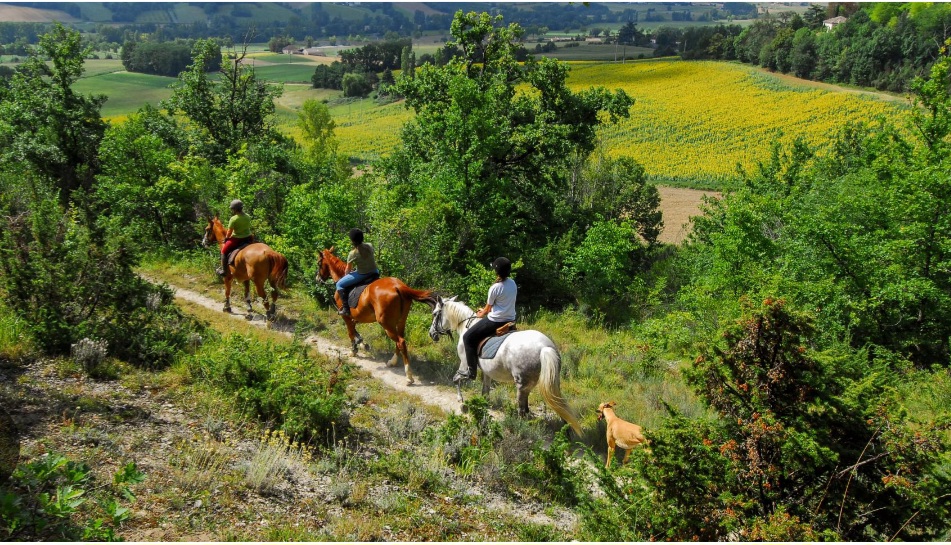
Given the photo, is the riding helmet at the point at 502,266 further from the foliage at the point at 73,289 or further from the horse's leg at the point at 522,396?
the foliage at the point at 73,289

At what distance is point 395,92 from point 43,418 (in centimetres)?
1839

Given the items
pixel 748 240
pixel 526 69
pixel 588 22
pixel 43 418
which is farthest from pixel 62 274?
pixel 588 22

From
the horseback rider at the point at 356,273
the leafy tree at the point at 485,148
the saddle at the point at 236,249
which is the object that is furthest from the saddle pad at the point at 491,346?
the saddle at the point at 236,249

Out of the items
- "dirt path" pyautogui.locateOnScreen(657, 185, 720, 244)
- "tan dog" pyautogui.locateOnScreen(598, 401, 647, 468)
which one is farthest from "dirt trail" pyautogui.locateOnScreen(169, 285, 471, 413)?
"dirt path" pyautogui.locateOnScreen(657, 185, 720, 244)

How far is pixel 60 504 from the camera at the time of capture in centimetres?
495

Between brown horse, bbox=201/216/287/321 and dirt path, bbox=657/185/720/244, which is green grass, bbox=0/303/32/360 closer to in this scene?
brown horse, bbox=201/216/287/321

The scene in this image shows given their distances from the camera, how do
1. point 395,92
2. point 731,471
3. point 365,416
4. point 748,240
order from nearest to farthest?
point 731,471, point 365,416, point 748,240, point 395,92

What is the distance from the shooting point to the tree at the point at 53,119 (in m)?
21.4

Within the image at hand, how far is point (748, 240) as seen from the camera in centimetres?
1544

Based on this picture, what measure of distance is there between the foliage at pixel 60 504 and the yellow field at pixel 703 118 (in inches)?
1933

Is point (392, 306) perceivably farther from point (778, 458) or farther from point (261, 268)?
point (778, 458)

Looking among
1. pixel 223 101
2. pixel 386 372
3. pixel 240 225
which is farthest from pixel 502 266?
pixel 223 101

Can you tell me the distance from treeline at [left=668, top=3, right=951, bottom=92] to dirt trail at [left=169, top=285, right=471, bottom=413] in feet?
263

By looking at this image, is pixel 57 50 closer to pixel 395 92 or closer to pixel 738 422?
pixel 395 92
